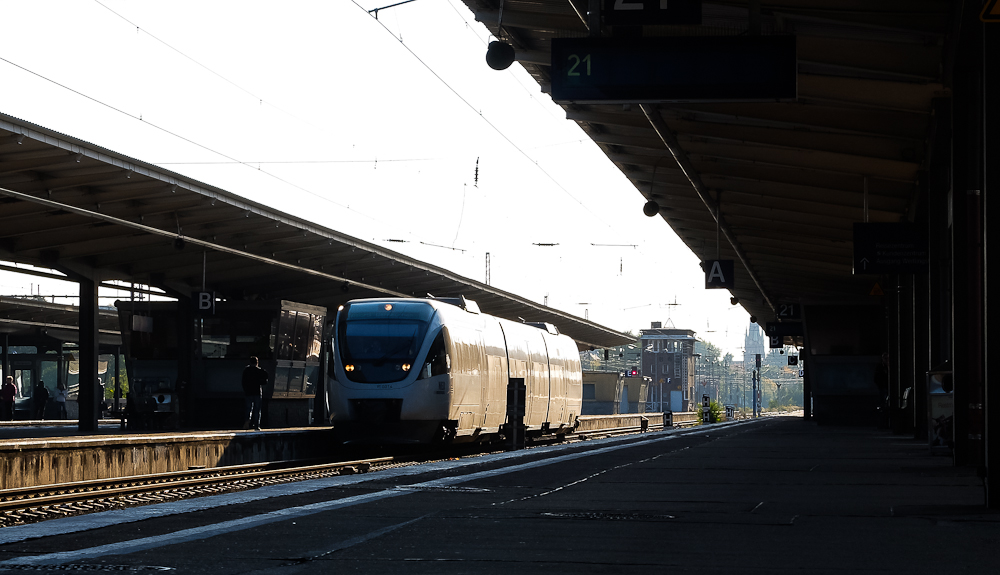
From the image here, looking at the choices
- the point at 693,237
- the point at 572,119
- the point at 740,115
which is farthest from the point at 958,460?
the point at 693,237

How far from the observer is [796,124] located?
62.4 feet

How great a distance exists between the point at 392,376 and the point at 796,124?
27.5 ft

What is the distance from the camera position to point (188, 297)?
110 feet

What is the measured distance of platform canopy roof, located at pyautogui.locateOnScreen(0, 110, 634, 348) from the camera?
20.4 meters

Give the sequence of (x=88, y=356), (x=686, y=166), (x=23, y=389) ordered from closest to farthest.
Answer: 1. (x=686, y=166)
2. (x=88, y=356)
3. (x=23, y=389)

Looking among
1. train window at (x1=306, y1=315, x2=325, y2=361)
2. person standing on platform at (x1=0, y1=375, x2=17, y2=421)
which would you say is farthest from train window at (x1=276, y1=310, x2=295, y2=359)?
person standing on platform at (x1=0, y1=375, x2=17, y2=421)

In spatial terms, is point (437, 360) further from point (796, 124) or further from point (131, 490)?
point (131, 490)

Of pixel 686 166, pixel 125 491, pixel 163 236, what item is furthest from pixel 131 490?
pixel 686 166

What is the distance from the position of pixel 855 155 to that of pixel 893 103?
13.0 feet

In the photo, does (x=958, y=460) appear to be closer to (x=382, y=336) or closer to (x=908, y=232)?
(x=908, y=232)

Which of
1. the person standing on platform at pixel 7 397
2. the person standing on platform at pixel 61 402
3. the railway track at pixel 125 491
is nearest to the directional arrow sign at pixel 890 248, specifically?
the railway track at pixel 125 491

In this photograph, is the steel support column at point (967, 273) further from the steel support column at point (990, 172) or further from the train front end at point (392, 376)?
the train front end at point (392, 376)

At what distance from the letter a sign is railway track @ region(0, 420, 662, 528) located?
1263 cm

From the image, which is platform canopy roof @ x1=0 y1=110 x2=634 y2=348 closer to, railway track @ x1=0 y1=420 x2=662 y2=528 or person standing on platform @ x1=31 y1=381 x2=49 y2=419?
railway track @ x1=0 y1=420 x2=662 y2=528
